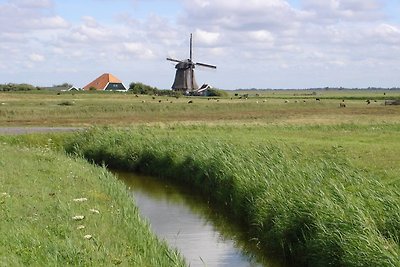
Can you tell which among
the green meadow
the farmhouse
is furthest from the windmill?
the green meadow

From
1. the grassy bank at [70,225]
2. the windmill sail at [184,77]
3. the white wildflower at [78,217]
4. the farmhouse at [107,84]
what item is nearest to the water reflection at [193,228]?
the grassy bank at [70,225]

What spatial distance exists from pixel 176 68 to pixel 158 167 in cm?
8312

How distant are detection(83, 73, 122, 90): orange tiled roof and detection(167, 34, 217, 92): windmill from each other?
18.9 m

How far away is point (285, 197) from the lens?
13641 millimetres

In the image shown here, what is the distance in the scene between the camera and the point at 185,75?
107062mm

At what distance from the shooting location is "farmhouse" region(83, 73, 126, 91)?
401ft

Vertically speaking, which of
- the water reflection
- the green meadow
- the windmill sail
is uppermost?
the windmill sail

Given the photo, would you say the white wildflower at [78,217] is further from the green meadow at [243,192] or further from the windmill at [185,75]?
the windmill at [185,75]

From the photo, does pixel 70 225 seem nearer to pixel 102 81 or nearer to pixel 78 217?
pixel 78 217

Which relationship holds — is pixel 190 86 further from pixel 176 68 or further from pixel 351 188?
pixel 351 188

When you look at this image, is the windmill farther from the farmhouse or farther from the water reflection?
the water reflection

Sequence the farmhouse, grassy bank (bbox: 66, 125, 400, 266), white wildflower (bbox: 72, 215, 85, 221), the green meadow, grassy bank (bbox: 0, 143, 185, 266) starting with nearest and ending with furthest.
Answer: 1. grassy bank (bbox: 0, 143, 185, 266)
2. the green meadow
3. grassy bank (bbox: 66, 125, 400, 266)
4. white wildflower (bbox: 72, 215, 85, 221)
5. the farmhouse

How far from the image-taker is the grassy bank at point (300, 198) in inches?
408

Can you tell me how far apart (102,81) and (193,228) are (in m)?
110
